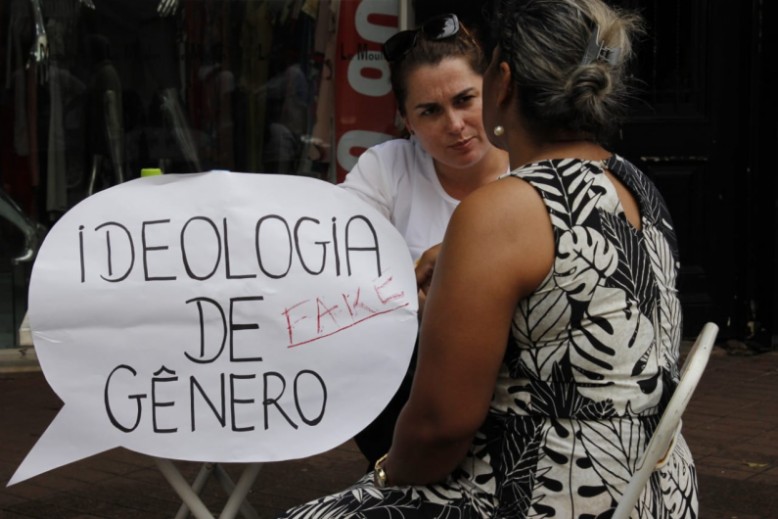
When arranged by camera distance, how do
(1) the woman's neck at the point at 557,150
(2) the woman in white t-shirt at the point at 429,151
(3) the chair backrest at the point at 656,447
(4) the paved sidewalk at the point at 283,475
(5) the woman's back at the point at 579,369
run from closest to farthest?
(3) the chair backrest at the point at 656,447, (5) the woman's back at the point at 579,369, (1) the woman's neck at the point at 557,150, (2) the woman in white t-shirt at the point at 429,151, (4) the paved sidewalk at the point at 283,475

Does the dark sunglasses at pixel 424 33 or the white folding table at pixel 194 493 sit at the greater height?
the dark sunglasses at pixel 424 33

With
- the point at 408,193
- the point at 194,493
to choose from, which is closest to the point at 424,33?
the point at 408,193

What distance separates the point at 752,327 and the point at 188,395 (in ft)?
16.3

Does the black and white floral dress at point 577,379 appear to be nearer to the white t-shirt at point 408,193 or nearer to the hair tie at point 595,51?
the hair tie at point 595,51

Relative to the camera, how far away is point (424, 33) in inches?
115

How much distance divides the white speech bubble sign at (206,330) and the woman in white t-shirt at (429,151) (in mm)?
475

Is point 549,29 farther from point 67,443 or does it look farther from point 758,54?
point 758,54

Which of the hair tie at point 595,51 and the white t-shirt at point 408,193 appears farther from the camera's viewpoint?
the white t-shirt at point 408,193

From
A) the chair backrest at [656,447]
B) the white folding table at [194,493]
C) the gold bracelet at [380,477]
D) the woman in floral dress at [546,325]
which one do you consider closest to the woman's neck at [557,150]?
the woman in floral dress at [546,325]

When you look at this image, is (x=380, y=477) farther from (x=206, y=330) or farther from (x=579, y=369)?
(x=206, y=330)

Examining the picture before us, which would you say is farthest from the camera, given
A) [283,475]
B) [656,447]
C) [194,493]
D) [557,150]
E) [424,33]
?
[283,475]

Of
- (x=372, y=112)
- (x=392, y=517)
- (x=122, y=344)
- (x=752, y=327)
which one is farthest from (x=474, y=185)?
(x=752, y=327)

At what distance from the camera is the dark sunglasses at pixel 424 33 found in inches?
115

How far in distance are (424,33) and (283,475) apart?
209 cm
